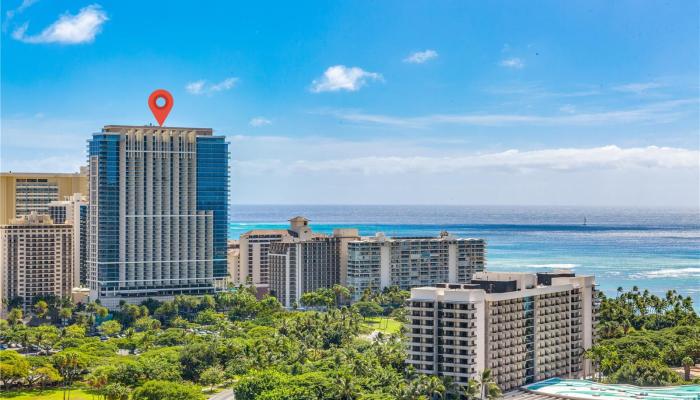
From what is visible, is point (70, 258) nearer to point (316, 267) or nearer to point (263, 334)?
point (316, 267)

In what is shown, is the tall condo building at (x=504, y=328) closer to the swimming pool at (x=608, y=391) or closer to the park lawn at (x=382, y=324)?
the swimming pool at (x=608, y=391)

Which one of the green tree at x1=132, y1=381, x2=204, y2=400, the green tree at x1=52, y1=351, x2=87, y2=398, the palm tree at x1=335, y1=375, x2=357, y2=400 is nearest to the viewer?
the palm tree at x1=335, y1=375, x2=357, y2=400

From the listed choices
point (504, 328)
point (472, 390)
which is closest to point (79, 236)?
point (504, 328)

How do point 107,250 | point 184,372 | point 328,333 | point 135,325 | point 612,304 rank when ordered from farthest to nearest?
1. point 107,250
2. point 135,325
3. point 612,304
4. point 328,333
5. point 184,372

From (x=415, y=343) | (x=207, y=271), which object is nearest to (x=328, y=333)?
(x=415, y=343)

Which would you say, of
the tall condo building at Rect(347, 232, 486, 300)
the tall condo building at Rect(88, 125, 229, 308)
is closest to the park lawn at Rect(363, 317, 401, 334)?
the tall condo building at Rect(347, 232, 486, 300)

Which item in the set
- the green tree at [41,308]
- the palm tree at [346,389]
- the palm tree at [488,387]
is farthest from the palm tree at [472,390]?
the green tree at [41,308]

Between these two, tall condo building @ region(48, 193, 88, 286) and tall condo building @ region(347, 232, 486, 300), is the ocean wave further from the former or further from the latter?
tall condo building @ region(48, 193, 88, 286)

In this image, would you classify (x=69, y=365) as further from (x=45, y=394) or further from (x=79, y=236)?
(x=79, y=236)
